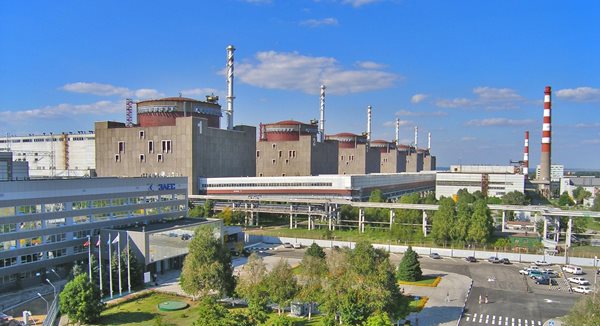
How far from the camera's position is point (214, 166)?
95.0m

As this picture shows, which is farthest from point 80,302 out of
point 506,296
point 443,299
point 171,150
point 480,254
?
point 171,150

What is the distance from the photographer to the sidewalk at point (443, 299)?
1384 inches

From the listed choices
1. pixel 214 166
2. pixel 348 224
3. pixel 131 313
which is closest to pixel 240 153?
pixel 214 166

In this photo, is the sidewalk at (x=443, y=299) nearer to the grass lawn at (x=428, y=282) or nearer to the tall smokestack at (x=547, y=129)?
the grass lawn at (x=428, y=282)

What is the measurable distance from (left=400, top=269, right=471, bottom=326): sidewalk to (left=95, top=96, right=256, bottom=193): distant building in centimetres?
5405

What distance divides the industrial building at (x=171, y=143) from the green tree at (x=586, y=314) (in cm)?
7238

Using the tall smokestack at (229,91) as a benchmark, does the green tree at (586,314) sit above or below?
below

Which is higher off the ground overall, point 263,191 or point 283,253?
point 263,191

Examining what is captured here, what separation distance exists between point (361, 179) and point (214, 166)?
1209 inches

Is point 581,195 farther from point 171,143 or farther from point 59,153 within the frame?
point 59,153

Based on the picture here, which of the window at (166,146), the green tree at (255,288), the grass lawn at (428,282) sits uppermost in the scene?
the window at (166,146)

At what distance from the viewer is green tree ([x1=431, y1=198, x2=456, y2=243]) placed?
63.3 metres

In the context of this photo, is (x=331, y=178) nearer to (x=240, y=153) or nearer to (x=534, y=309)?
(x=240, y=153)

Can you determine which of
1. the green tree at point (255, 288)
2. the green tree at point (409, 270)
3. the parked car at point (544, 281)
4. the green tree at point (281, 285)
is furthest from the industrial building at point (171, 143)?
the parked car at point (544, 281)
